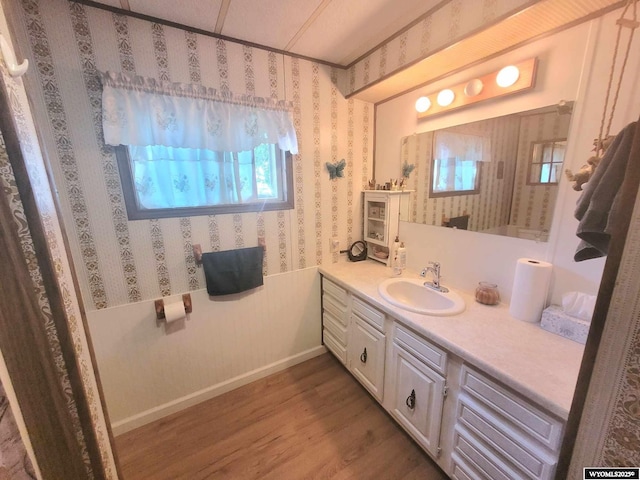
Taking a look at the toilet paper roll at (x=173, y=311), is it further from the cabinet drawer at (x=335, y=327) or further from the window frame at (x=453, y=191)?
the window frame at (x=453, y=191)

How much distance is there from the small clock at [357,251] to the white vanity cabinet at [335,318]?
33 centimetres

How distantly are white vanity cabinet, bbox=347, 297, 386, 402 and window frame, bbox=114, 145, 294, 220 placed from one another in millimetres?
888

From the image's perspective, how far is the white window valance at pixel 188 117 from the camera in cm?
127

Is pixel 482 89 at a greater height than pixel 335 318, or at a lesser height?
greater

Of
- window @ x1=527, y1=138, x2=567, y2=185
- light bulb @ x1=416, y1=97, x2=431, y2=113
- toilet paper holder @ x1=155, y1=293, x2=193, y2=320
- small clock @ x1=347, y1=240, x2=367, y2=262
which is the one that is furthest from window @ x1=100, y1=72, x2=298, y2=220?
window @ x1=527, y1=138, x2=567, y2=185

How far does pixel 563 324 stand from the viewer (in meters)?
1.09

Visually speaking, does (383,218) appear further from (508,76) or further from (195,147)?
(195,147)

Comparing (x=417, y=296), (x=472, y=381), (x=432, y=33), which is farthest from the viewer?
(x=417, y=296)

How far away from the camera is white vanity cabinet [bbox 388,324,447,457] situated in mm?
1197

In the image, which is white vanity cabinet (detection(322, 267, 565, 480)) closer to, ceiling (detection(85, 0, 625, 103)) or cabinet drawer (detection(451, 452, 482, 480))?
cabinet drawer (detection(451, 452, 482, 480))

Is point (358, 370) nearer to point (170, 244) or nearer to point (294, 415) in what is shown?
point (294, 415)

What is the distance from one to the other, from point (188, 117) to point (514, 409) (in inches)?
80.2

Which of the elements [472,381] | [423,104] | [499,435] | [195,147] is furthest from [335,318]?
[423,104]

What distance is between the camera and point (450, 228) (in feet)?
5.39
